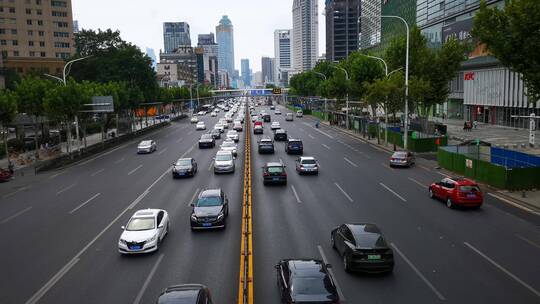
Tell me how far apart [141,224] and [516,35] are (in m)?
23.6

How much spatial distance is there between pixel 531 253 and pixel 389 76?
41.6 meters

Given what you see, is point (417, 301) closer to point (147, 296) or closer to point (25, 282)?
point (147, 296)

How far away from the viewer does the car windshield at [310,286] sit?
12.4m

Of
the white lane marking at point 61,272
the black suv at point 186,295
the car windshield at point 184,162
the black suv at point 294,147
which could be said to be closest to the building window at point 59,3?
the black suv at point 294,147

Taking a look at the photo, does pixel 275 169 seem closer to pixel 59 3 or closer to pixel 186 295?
pixel 186 295

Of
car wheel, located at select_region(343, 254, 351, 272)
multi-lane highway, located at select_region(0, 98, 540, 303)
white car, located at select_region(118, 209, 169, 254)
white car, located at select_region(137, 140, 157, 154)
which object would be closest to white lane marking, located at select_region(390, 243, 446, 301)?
multi-lane highway, located at select_region(0, 98, 540, 303)

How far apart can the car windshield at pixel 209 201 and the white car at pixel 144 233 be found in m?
2.11

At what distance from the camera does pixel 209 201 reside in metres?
22.4

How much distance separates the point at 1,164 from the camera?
49875 mm

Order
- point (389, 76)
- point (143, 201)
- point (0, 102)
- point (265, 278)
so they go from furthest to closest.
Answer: point (389, 76) < point (0, 102) < point (143, 201) < point (265, 278)

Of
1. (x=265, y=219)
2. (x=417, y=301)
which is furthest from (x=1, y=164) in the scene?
(x=417, y=301)

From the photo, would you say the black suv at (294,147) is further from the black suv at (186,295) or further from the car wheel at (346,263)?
the black suv at (186,295)

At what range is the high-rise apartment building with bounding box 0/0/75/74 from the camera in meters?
118

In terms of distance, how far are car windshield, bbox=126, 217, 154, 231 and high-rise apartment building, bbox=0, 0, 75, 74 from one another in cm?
11069
